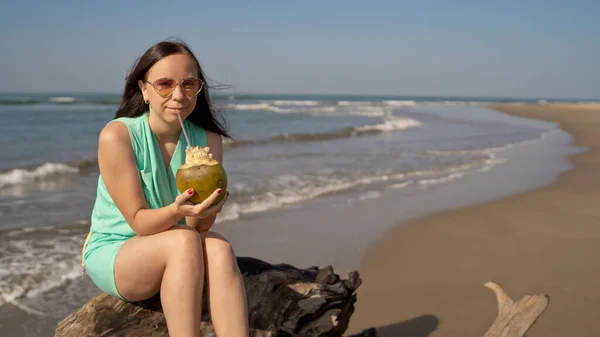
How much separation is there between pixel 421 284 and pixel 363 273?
1.78ft

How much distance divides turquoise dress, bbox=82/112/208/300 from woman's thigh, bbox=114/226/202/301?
0.08 meters

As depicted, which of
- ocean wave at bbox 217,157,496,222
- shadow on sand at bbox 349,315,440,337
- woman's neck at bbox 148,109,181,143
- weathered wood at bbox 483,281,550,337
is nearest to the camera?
woman's neck at bbox 148,109,181,143

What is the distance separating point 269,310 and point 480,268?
8.64ft

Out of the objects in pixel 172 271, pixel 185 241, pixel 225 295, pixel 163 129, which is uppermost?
pixel 163 129

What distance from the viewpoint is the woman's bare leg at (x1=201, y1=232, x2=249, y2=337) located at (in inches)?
99.7

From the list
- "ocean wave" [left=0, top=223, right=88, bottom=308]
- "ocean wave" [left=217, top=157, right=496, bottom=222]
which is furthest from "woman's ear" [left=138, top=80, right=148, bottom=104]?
"ocean wave" [left=217, top=157, right=496, bottom=222]

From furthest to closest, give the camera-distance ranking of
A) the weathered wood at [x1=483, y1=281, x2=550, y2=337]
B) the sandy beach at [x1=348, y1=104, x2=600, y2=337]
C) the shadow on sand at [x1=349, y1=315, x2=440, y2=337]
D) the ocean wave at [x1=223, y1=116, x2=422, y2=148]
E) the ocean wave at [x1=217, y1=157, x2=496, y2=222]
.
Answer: the ocean wave at [x1=223, y1=116, x2=422, y2=148] < the ocean wave at [x1=217, y1=157, x2=496, y2=222] < the sandy beach at [x1=348, y1=104, x2=600, y2=337] < the shadow on sand at [x1=349, y1=315, x2=440, y2=337] < the weathered wood at [x1=483, y1=281, x2=550, y2=337]

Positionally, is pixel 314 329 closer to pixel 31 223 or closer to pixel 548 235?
pixel 548 235

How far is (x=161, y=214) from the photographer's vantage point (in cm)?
258

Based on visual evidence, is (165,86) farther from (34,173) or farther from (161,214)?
(34,173)

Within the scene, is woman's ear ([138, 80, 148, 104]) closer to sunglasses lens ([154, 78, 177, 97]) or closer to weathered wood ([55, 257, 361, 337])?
sunglasses lens ([154, 78, 177, 97])

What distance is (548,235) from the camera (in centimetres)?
596

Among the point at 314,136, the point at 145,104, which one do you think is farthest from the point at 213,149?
the point at 314,136

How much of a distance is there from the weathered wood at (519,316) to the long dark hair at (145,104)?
6.74 ft
